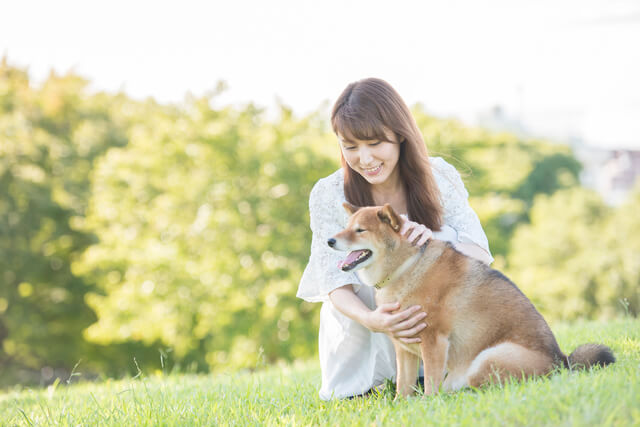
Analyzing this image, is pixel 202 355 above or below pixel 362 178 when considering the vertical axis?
below

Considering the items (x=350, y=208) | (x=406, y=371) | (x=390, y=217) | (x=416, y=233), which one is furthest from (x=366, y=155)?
(x=406, y=371)

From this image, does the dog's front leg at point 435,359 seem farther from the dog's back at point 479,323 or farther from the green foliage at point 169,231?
the green foliage at point 169,231

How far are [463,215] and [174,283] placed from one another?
1476cm

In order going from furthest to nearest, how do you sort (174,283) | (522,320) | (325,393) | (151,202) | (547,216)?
(547,216)
(151,202)
(174,283)
(325,393)
(522,320)

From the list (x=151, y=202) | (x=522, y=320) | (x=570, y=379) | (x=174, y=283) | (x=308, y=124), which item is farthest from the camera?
(x=308, y=124)

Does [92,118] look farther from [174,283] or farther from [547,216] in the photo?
[547,216]

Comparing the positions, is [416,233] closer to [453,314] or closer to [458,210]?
[453,314]

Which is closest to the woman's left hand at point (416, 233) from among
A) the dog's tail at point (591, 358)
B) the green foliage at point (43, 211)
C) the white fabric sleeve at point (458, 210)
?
the white fabric sleeve at point (458, 210)

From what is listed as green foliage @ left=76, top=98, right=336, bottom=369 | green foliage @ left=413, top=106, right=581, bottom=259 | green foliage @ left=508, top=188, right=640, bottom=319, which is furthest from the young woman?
green foliage @ left=508, top=188, right=640, bottom=319

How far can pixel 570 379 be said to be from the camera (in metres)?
2.82

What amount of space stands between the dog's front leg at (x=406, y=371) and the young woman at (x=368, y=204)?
21 centimetres

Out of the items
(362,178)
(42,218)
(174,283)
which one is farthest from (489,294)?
(42,218)

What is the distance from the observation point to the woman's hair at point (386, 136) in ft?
12.5

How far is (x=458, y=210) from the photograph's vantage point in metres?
4.29
